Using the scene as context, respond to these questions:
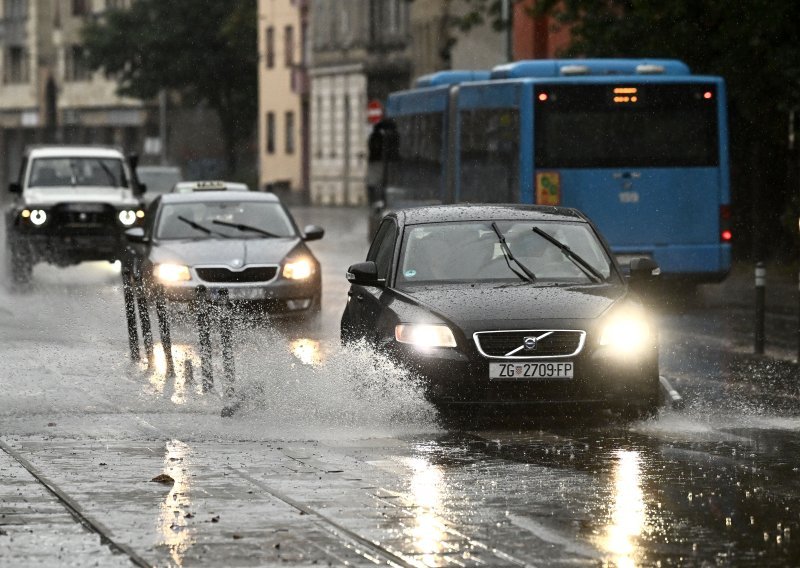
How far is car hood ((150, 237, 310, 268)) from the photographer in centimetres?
2114

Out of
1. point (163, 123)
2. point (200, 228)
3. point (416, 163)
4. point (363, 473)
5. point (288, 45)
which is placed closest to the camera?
point (363, 473)

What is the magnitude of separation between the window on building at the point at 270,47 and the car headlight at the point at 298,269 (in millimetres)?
67546

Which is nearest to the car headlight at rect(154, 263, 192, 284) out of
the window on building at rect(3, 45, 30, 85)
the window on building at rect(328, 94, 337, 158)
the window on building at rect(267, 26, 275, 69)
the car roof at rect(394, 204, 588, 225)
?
the car roof at rect(394, 204, 588, 225)

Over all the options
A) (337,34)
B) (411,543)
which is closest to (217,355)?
(411,543)

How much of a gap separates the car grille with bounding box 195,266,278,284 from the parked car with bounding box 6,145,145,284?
8.84m

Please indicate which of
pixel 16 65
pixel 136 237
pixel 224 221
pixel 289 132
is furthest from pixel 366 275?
pixel 16 65

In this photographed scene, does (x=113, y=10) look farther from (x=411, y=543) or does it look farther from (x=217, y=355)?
(x=411, y=543)

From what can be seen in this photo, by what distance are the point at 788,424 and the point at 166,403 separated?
4185 millimetres

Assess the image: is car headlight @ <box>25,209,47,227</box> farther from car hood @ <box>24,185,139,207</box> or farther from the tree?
the tree

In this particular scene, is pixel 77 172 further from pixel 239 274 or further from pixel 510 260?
pixel 510 260

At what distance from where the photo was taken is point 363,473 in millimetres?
10453

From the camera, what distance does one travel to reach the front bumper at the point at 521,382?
12.5 meters

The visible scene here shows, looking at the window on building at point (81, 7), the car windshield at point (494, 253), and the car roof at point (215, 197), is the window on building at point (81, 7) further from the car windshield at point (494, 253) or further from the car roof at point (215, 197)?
the car windshield at point (494, 253)

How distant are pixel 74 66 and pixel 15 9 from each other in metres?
9.20
